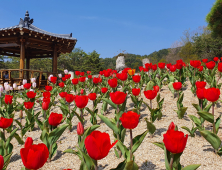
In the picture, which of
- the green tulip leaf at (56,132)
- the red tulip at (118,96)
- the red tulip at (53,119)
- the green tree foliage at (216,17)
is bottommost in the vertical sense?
the green tulip leaf at (56,132)

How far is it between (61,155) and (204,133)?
1881mm

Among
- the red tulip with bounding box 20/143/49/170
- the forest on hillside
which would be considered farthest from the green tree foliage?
the red tulip with bounding box 20/143/49/170

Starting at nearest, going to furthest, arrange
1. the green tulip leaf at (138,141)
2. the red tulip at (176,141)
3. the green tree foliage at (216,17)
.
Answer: the red tulip at (176,141) < the green tulip leaf at (138,141) < the green tree foliage at (216,17)

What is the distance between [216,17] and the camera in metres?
10.4

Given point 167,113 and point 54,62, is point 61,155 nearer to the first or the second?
point 167,113

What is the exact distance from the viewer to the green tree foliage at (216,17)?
1015 centimetres

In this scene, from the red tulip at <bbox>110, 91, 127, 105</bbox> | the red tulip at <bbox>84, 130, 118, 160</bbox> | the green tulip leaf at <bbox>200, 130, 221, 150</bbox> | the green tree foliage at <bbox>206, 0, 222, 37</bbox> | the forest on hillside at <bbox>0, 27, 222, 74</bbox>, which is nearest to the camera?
the red tulip at <bbox>84, 130, 118, 160</bbox>

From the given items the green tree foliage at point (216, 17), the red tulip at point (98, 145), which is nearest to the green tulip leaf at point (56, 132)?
the red tulip at point (98, 145)

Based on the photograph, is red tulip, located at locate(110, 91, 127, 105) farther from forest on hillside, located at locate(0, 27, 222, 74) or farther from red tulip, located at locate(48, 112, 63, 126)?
forest on hillside, located at locate(0, 27, 222, 74)

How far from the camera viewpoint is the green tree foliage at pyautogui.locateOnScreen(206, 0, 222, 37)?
1015 centimetres

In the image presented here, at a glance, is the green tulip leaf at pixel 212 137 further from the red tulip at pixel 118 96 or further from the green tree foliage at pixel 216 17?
the green tree foliage at pixel 216 17

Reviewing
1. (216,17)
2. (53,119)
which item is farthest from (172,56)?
(53,119)

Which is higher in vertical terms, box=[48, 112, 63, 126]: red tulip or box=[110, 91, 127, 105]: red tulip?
box=[110, 91, 127, 105]: red tulip

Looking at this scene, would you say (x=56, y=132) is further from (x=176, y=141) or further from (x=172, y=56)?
(x=172, y=56)
